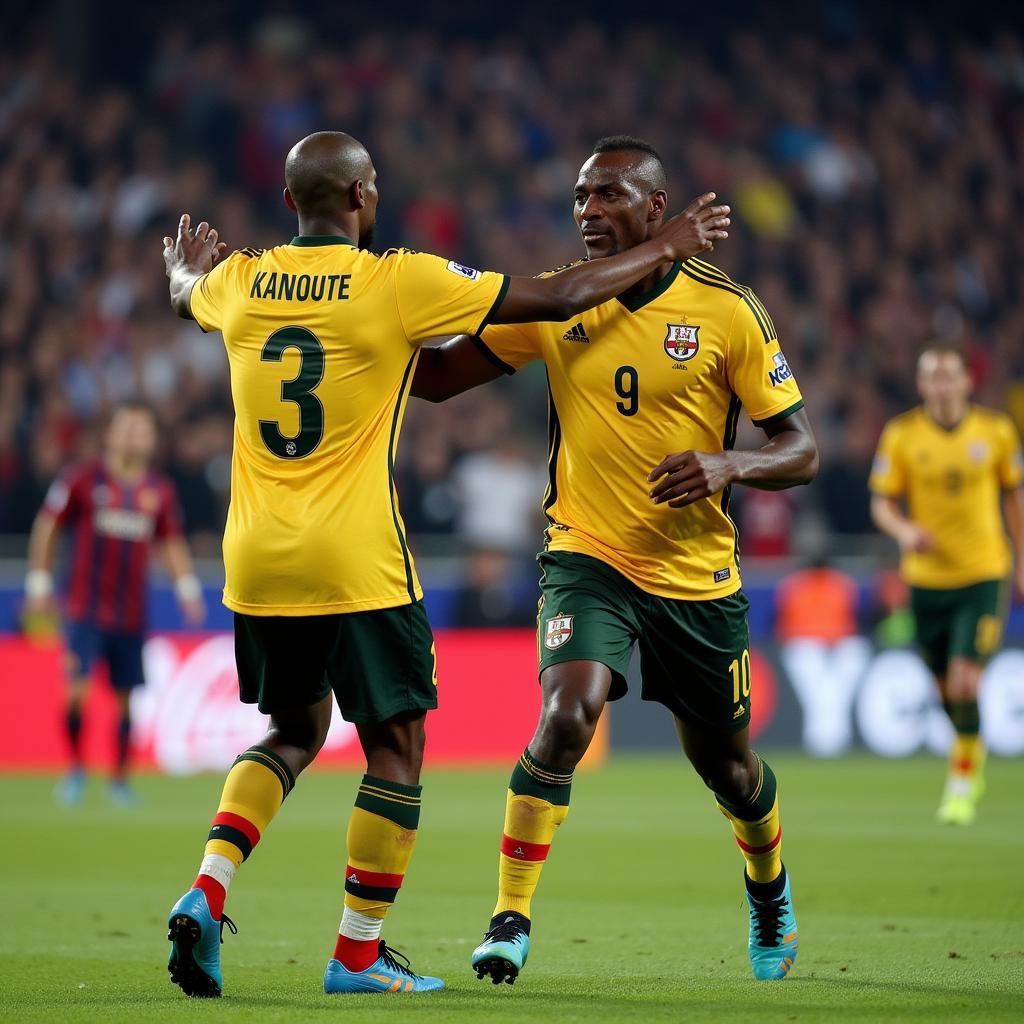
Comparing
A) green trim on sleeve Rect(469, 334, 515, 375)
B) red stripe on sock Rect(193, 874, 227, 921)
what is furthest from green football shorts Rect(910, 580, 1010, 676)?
red stripe on sock Rect(193, 874, 227, 921)

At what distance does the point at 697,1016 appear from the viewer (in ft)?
16.0

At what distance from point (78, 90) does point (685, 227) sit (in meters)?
17.1

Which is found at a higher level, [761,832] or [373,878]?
[761,832]

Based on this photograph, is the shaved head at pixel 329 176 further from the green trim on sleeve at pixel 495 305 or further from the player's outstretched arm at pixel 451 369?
the player's outstretched arm at pixel 451 369

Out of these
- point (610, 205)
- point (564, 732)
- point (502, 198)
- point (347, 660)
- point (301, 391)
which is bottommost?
point (564, 732)

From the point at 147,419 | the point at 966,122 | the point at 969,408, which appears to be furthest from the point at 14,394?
the point at 966,122

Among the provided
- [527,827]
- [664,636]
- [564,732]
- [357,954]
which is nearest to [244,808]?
[357,954]

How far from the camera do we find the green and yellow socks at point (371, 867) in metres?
5.26

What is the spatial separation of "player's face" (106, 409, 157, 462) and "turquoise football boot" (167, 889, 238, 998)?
25.9 feet

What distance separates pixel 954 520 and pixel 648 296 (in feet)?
19.7

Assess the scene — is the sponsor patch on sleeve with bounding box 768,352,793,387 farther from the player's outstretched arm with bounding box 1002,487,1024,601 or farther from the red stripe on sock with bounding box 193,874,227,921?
the player's outstretched arm with bounding box 1002,487,1024,601

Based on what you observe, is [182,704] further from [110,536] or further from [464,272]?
[464,272]

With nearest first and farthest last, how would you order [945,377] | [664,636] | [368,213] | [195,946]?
[195,946] → [368,213] → [664,636] → [945,377]

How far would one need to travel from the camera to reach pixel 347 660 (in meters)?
5.24
